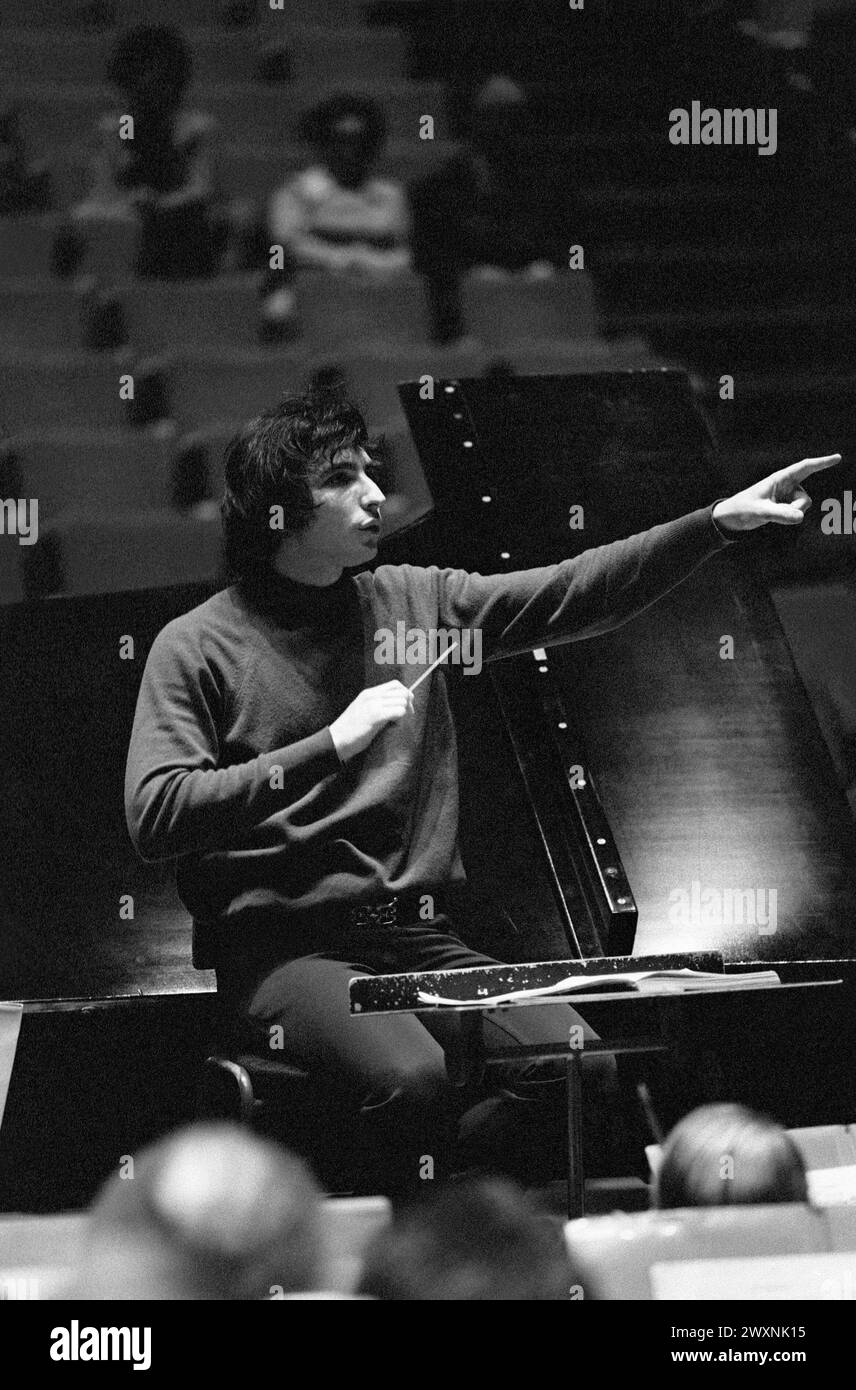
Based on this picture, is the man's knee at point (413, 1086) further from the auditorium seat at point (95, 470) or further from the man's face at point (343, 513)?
the auditorium seat at point (95, 470)

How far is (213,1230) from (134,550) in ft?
4.28

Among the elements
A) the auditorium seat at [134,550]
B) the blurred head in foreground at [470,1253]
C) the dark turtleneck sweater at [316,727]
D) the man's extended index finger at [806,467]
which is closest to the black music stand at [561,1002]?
the blurred head in foreground at [470,1253]

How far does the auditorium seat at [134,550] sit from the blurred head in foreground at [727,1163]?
4.39ft

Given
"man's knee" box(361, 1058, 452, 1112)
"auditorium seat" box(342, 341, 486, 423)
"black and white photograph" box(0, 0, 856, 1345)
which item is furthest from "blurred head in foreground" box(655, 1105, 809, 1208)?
"auditorium seat" box(342, 341, 486, 423)

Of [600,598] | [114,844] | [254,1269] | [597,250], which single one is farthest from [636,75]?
[254,1269]

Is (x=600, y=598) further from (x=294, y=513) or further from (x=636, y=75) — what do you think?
(x=636, y=75)

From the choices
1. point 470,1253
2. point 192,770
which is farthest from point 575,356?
point 470,1253

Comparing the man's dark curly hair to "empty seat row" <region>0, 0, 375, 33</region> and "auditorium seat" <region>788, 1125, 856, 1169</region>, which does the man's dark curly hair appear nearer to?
"empty seat row" <region>0, 0, 375, 33</region>

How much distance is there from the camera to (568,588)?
3.50m

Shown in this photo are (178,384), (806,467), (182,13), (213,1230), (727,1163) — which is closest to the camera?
(213,1230)

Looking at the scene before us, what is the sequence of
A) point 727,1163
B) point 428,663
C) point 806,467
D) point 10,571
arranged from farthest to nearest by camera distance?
point 10,571 < point 428,663 < point 806,467 < point 727,1163

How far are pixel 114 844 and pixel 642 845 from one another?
0.97 metres

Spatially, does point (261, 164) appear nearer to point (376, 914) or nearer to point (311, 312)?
A: point (311, 312)
